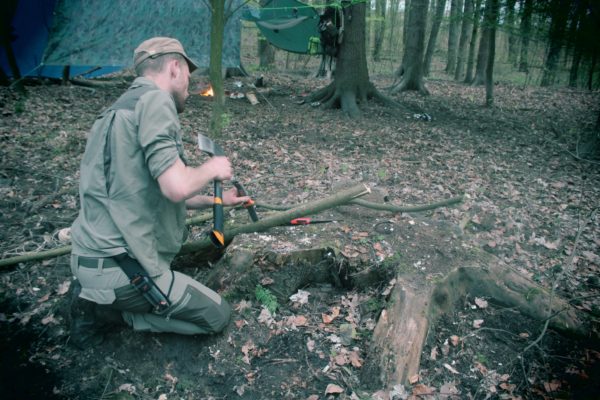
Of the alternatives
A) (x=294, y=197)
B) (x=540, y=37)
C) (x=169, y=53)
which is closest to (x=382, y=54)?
(x=540, y=37)

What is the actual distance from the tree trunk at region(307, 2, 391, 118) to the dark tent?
270cm

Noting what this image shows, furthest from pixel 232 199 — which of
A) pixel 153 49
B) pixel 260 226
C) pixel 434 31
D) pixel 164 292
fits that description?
pixel 434 31

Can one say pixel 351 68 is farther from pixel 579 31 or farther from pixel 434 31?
pixel 434 31

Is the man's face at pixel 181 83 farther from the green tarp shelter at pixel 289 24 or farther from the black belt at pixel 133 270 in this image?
the green tarp shelter at pixel 289 24

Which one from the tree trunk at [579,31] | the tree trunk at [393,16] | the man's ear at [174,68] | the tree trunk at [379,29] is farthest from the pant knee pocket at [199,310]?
the tree trunk at [393,16]

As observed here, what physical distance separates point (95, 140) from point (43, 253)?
1.80 m

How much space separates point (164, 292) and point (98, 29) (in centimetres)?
783

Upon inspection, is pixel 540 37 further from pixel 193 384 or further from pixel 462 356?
pixel 193 384

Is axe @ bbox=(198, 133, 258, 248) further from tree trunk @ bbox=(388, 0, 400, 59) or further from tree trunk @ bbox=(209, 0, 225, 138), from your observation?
tree trunk @ bbox=(388, 0, 400, 59)

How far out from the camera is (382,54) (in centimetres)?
2484

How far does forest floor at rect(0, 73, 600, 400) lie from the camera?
8.41ft

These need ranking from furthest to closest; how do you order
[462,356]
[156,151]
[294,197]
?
[294,197]
[462,356]
[156,151]

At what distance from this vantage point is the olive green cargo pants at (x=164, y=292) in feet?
Answer: 7.63

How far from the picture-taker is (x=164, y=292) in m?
2.43
